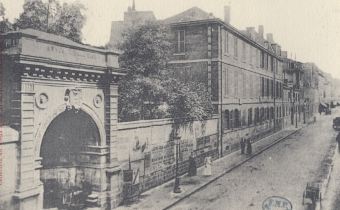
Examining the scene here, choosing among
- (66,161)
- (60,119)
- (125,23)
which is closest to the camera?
(60,119)

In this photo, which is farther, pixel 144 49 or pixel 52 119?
pixel 144 49

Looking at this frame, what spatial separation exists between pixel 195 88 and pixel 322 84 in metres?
49.5

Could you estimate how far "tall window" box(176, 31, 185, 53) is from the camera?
73.7 feet

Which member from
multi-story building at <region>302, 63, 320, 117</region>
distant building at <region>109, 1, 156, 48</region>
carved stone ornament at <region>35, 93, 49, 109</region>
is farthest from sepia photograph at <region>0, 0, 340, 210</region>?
multi-story building at <region>302, 63, 320, 117</region>

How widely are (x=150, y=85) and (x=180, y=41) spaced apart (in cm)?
692

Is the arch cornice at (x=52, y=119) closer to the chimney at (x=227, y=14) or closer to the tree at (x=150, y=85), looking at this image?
the tree at (x=150, y=85)

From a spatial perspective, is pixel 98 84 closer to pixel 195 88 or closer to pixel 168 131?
pixel 168 131

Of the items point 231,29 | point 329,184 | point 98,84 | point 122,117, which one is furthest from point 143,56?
point 329,184

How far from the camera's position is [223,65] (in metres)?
22.3

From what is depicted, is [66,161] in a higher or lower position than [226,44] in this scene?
lower

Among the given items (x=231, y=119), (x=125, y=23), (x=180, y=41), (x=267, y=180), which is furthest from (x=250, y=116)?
(x=125, y=23)

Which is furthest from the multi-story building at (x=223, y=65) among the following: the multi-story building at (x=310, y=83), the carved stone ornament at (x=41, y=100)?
the multi-story building at (x=310, y=83)

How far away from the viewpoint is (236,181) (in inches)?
611

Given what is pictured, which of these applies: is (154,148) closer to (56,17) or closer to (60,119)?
(60,119)
